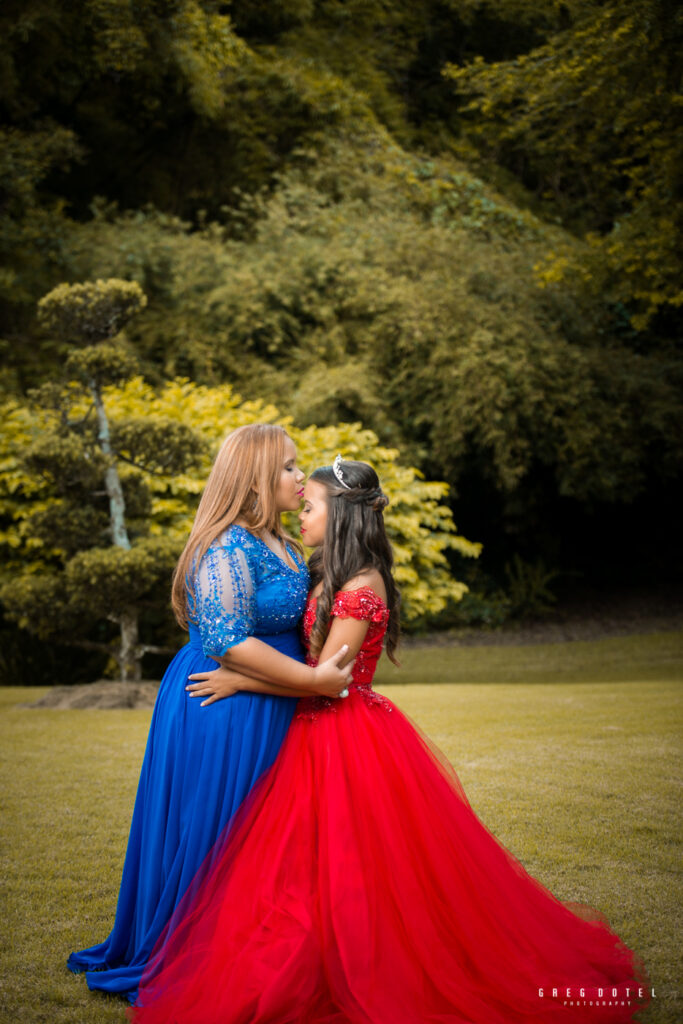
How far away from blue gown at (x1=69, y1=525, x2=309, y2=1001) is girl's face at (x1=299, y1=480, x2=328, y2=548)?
118 mm

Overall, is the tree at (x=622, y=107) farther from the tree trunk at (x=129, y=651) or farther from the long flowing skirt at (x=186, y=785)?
the long flowing skirt at (x=186, y=785)

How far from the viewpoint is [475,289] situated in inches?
490

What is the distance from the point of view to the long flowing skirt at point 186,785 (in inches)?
101

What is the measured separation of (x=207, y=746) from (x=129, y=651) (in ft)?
19.8

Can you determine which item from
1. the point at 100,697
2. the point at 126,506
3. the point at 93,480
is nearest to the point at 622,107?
the point at 126,506

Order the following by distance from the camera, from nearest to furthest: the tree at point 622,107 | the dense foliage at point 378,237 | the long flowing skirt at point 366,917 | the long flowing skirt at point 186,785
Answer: the long flowing skirt at point 366,917 < the long flowing skirt at point 186,785 < the tree at point 622,107 < the dense foliage at point 378,237

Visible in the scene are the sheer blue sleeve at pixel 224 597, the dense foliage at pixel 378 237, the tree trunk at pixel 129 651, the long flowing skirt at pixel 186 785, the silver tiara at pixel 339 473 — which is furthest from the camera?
the dense foliage at pixel 378 237

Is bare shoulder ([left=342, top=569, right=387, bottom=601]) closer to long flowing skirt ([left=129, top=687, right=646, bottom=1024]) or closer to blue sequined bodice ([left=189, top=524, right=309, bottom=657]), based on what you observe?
blue sequined bodice ([left=189, top=524, right=309, bottom=657])

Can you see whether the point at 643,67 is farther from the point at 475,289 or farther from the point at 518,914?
the point at 518,914

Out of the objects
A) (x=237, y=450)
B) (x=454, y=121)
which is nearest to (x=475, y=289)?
(x=454, y=121)

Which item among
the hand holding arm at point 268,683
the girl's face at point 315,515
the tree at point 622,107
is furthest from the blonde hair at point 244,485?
the tree at point 622,107

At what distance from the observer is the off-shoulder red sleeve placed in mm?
2545

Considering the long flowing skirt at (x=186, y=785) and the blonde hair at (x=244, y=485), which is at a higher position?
the blonde hair at (x=244, y=485)

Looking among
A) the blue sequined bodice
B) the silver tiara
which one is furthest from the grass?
the silver tiara
